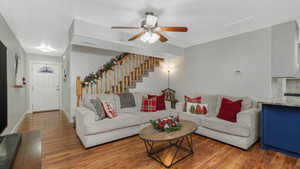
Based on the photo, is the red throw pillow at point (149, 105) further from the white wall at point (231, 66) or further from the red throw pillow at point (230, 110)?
the white wall at point (231, 66)

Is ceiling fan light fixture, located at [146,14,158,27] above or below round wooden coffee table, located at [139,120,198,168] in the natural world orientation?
above

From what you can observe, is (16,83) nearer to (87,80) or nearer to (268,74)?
(87,80)

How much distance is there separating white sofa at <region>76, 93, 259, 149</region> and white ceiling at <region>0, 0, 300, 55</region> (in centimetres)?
164

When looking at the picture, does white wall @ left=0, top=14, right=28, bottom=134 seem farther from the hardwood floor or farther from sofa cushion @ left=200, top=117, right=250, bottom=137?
sofa cushion @ left=200, top=117, right=250, bottom=137

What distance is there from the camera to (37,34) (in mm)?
3676

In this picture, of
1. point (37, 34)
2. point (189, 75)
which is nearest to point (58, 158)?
point (37, 34)

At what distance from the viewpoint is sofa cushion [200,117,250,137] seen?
2.43 meters

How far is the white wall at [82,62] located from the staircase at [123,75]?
37 cm

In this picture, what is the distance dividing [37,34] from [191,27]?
3884 millimetres

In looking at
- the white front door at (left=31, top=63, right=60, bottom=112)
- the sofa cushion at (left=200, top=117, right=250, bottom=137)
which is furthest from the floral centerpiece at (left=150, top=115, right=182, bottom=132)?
the white front door at (left=31, top=63, right=60, bottom=112)

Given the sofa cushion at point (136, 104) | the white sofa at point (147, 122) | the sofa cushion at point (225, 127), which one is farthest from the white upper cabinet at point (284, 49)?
the sofa cushion at point (136, 104)

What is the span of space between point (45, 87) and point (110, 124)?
492 centimetres

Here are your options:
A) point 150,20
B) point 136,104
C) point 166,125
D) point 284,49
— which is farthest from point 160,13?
point 284,49

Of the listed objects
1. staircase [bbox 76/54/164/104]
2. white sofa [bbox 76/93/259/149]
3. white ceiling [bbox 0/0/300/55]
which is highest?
white ceiling [bbox 0/0/300/55]
